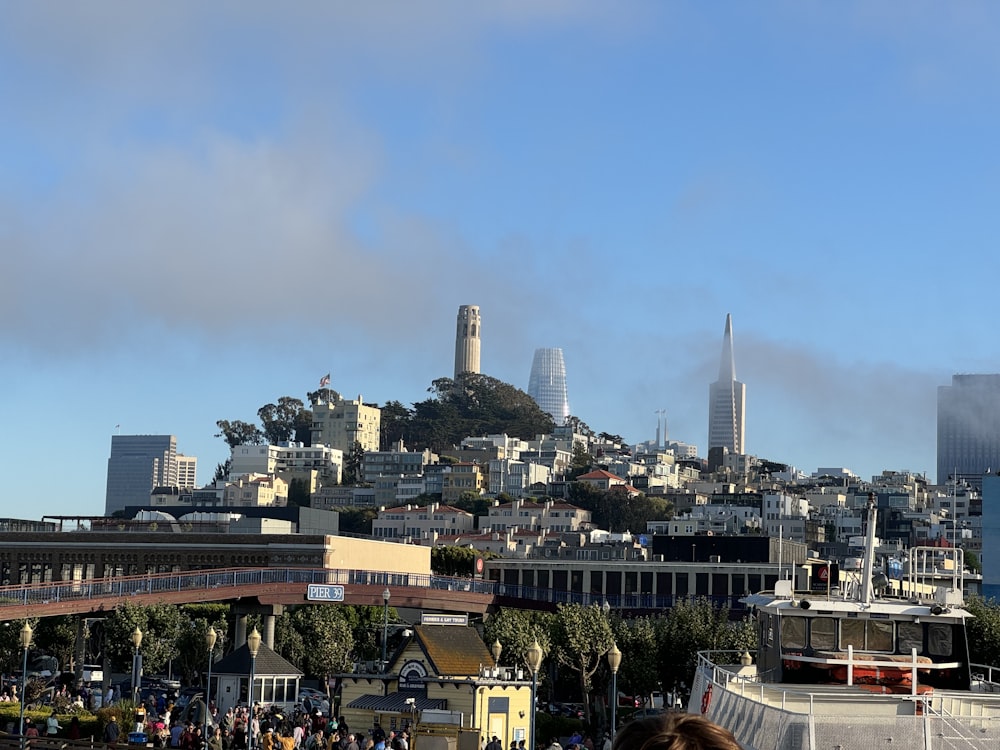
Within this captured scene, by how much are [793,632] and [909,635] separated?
6.59ft

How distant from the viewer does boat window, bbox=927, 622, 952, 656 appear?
27.3m

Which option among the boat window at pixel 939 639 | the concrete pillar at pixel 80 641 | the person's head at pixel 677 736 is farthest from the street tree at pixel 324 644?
the person's head at pixel 677 736

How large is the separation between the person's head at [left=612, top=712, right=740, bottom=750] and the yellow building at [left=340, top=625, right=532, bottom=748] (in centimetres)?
3896

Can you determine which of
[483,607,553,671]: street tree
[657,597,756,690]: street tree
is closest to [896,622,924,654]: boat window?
[657,597,756,690]: street tree

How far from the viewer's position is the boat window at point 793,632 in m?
27.6

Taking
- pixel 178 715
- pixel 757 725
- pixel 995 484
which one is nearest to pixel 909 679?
pixel 757 725

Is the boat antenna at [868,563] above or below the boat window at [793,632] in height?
above

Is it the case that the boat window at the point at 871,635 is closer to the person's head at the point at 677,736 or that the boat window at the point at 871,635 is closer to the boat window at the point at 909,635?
the boat window at the point at 909,635

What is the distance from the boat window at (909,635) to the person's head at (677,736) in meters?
22.5

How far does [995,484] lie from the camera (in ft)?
440

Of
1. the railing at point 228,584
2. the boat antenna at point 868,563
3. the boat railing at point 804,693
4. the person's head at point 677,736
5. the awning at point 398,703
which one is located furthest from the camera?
the railing at point 228,584

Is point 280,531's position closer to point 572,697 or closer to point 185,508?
point 572,697

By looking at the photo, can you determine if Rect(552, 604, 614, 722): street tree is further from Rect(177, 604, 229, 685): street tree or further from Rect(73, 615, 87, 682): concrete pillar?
A: Rect(73, 615, 87, 682): concrete pillar

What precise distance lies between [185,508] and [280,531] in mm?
58803
